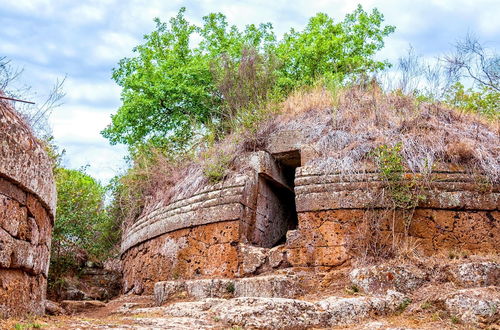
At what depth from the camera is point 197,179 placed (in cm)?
893

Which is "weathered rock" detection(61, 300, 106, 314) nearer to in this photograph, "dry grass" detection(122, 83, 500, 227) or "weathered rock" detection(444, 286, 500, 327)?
"dry grass" detection(122, 83, 500, 227)

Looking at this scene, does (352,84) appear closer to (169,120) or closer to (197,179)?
(197,179)

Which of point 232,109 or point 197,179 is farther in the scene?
point 232,109

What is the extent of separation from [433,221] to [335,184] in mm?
Answer: 1397

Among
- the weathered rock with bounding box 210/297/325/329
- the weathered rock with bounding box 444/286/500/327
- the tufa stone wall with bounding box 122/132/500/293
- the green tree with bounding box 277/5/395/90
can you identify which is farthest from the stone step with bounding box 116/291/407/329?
the green tree with bounding box 277/5/395/90

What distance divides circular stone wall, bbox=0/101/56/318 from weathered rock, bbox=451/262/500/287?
4.50m

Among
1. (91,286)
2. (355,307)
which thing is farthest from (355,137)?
(91,286)

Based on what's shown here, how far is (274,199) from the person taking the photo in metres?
8.89

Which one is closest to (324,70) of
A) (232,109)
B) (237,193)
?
(232,109)

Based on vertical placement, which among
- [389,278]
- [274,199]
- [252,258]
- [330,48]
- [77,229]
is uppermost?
[330,48]

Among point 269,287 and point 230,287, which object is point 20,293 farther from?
point 230,287

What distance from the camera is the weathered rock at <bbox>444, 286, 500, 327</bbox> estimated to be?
5051mm

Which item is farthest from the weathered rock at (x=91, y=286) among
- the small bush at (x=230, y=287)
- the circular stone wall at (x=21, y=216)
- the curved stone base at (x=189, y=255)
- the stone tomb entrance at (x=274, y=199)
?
the circular stone wall at (x=21, y=216)

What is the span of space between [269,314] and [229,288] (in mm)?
2290
